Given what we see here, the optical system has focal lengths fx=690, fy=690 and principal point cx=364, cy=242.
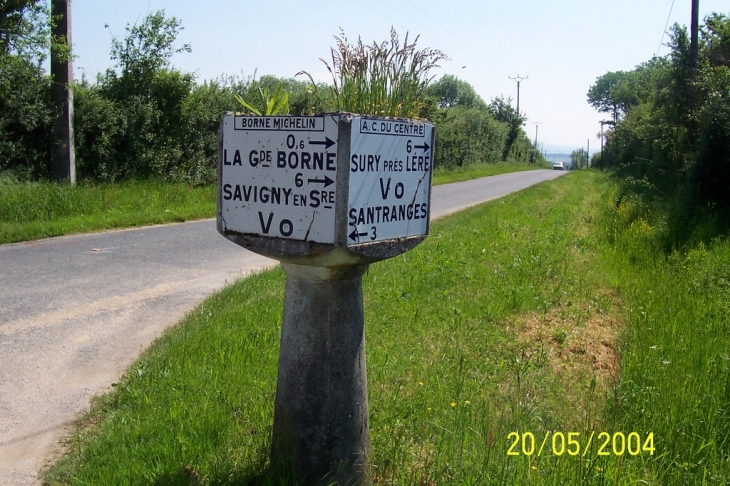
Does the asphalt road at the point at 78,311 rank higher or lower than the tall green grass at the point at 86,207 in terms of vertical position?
lower

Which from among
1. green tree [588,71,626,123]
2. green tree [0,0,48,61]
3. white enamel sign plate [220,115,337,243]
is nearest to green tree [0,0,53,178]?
green tree [0,0,48,61]

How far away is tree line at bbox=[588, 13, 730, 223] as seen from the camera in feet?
40.3

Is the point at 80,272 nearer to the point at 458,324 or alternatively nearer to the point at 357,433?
the point at 458,324

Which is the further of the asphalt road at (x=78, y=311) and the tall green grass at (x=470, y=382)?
the asphalt road at (x=78, y=311)

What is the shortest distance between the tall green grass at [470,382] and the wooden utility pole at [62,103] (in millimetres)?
8073

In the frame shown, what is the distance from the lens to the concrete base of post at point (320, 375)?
2.98 metres

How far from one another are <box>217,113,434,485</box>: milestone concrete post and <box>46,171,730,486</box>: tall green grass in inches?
11.3

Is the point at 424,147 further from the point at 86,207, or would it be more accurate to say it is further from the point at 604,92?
the point at 604,92

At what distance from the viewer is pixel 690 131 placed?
64.5 feet

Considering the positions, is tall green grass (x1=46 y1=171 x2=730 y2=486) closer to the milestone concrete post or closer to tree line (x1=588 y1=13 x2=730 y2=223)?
the milestone concrete post
